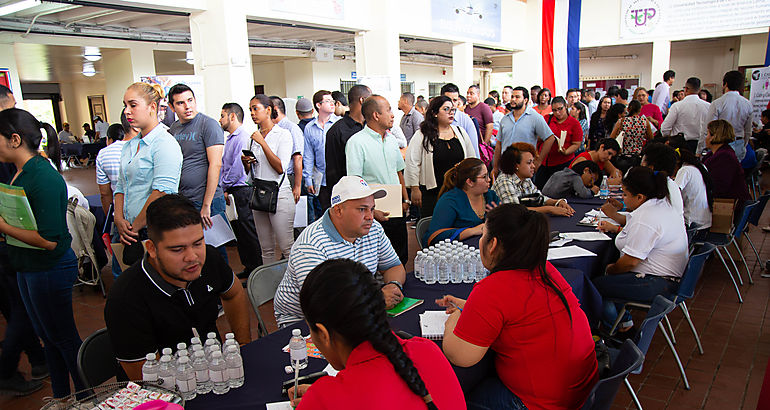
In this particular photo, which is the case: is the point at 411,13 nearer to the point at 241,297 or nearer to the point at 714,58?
the point at 241,297

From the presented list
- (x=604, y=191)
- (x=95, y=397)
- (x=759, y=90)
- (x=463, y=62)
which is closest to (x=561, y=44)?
(x=463, y=62)

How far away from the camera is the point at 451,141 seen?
4.74 m

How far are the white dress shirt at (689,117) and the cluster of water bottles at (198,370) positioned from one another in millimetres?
7804

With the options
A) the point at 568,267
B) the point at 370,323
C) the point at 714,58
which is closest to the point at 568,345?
the point at 370,323

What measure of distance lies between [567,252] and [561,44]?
11.2 metres

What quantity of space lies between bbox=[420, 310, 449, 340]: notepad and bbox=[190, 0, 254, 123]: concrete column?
5426 millimetres

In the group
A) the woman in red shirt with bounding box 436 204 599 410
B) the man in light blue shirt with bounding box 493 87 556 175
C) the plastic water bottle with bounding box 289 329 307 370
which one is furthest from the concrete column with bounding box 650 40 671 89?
the plastic water bottle with bounding box 289 329 307 370

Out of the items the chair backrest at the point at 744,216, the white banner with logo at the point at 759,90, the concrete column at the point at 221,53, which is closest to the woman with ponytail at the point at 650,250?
the chair backrest at the point at 744,216

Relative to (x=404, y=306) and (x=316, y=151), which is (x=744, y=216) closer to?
(x=404, y=306)

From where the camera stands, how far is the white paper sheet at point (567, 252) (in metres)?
3.04

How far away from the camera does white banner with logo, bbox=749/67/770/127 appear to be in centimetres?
880

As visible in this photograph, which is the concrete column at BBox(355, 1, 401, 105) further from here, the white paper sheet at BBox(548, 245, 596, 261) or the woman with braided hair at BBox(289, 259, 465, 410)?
the woman with braided hair at BBox(289, 259, 465, 410)

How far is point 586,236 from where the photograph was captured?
11.5ft

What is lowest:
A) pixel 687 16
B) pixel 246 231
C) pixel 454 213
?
pixel 246 231
